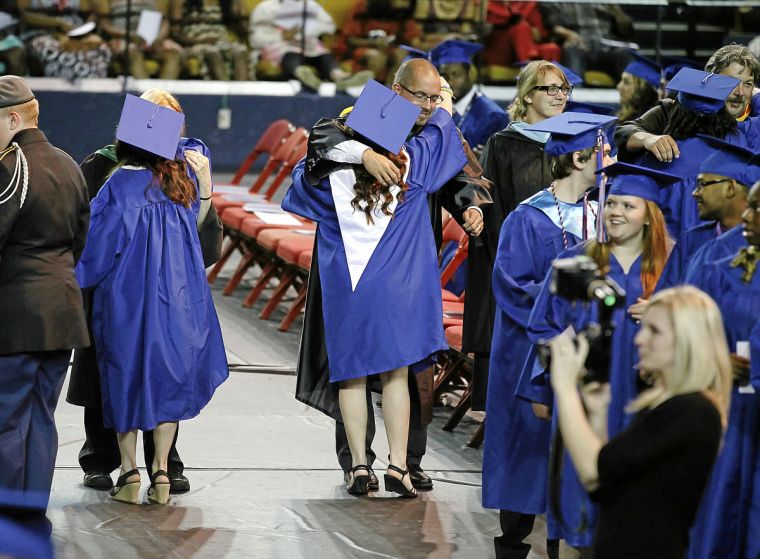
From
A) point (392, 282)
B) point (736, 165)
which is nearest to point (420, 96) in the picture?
point (392, 282)

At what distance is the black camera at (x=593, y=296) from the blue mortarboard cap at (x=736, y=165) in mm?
1482

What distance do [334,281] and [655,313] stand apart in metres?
2.80

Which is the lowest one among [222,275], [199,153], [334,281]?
[222,275]

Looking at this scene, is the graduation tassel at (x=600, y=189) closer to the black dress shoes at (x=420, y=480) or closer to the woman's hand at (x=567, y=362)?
the woman's hand at (x=567, y=362)

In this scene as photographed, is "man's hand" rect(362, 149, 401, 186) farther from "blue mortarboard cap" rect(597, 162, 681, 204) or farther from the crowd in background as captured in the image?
the crowd in background

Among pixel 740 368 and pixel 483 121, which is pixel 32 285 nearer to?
pixel 740 368

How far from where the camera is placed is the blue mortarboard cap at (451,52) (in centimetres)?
936

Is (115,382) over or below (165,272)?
below

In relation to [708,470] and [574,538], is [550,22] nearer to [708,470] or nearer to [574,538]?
[574,538]

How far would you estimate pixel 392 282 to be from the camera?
19.8ft

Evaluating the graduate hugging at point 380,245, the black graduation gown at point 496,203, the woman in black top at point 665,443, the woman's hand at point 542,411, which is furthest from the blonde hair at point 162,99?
A: the woman in black top at point 665,443

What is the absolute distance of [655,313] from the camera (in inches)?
135

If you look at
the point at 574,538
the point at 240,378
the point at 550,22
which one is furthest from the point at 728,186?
the point at 550,22

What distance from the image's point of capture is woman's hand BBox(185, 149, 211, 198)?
19.9 ft
